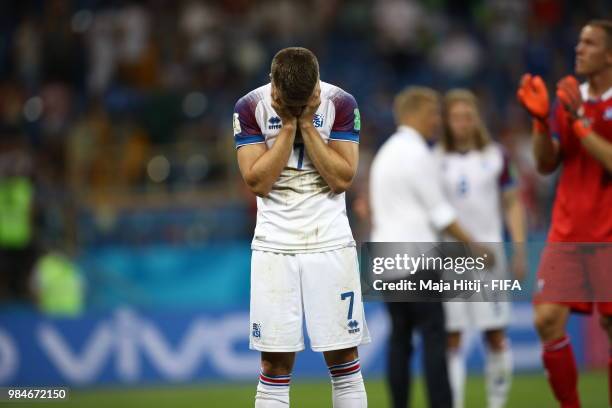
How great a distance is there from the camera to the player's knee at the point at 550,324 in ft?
22.7

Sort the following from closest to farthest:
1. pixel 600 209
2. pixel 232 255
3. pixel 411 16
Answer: pixel 600 209 < pixel 232 255 < pixel 411 16

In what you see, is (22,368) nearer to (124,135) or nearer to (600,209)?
(124,135)

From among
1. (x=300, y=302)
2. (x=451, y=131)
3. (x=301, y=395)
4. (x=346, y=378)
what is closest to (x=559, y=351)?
(x=346, y=378)

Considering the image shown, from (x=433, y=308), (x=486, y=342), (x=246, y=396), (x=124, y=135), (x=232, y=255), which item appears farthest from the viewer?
(x=124, y=135)

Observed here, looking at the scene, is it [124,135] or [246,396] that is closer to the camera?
[246,396]

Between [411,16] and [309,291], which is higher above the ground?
[411,16]

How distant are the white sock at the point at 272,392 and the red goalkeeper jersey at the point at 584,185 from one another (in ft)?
7.46

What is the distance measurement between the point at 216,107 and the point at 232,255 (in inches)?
145

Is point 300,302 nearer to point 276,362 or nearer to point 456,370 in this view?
point 276,362

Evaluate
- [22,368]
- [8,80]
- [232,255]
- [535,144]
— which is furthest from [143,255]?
[535,144]

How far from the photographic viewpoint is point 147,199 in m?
14.8

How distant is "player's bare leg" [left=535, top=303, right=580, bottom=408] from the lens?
691 centimetres

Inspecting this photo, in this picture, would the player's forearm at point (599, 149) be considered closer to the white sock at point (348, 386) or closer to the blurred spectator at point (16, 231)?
the white sock at point (348, 386)

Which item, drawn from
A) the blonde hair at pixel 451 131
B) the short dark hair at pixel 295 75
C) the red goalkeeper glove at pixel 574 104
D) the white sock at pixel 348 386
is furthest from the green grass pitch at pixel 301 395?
the short dark hair at pixel 295 75
